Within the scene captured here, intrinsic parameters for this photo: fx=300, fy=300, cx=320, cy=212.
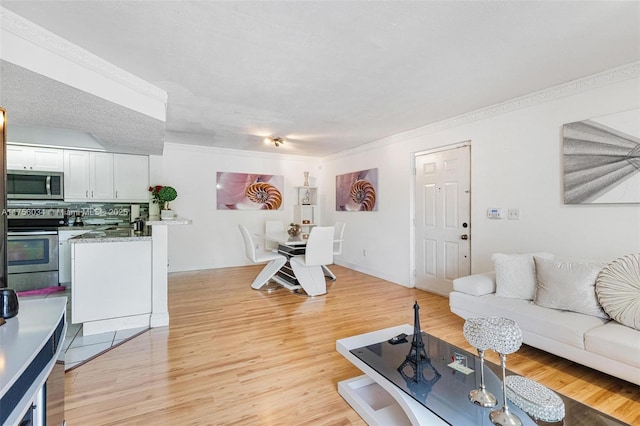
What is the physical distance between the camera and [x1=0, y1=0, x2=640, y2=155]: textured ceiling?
5.86ft

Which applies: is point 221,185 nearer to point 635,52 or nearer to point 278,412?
point 278,412

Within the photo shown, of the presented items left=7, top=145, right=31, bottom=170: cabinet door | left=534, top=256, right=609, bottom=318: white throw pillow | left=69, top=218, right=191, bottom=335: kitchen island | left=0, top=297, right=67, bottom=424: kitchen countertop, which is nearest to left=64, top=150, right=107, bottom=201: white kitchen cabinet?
left=7, top=145, right=31, bottom=170: cabinet door

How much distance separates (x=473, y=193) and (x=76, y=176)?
5.54m

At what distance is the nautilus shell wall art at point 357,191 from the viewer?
527 centimetres

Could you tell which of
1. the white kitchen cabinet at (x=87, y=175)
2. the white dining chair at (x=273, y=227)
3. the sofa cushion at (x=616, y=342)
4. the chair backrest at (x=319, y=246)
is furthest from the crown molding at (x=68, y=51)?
the sofa cushion at (x=616, y=342)

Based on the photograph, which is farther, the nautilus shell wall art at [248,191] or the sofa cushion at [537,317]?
the nautilus shell wall art at [248,191]

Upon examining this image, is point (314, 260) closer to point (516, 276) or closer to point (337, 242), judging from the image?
point (337, 242)

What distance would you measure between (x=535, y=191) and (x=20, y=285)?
20.9 feet

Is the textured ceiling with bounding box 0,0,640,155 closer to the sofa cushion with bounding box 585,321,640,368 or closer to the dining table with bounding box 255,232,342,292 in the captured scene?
the dining table with bounding box 255,232,342,292

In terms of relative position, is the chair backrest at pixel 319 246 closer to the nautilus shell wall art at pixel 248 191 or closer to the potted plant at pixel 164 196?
the potted plant at pixel 164 196

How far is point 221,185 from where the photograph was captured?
582cm

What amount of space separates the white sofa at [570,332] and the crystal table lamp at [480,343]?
3.68 ft

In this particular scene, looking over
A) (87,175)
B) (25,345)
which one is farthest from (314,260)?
(87,175)

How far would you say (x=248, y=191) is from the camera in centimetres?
607
